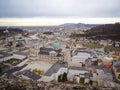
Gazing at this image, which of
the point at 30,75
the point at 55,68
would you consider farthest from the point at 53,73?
the point at 30,75

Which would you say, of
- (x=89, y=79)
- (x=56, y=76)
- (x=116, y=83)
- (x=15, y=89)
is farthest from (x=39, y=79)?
(x=116, y=83)

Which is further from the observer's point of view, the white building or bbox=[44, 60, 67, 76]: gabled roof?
bbox=[44, 60, 67, 76]: gabled roof

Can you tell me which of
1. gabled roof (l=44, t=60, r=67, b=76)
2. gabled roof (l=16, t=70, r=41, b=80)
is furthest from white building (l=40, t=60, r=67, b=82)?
gabled roof (l=16, t=70, r=41, b=80)

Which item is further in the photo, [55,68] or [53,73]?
[55,68]

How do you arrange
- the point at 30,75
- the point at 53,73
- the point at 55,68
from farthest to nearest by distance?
1. the point at 55,68
2. the point at 53,73
3. the point at 30,75

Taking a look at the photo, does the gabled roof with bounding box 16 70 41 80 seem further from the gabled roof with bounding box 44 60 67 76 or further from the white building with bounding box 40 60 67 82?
the gabled roof with bounding box 44 60 67 76

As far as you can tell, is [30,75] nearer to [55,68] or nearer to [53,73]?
[53,73]

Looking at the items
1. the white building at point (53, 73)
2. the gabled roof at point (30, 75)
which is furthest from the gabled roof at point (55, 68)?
the gabled roof at point (30, 75)

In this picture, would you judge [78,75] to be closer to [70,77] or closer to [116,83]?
[70,77]

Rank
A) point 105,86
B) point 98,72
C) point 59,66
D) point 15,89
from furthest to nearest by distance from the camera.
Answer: point 59,66 → point 98,72 → point 105,86 → point 15,89

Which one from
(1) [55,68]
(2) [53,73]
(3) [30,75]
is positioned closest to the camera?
(3) [30,75]

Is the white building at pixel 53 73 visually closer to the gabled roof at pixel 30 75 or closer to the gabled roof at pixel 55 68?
the gabled roof at pixel 55 68
